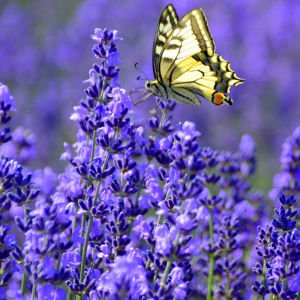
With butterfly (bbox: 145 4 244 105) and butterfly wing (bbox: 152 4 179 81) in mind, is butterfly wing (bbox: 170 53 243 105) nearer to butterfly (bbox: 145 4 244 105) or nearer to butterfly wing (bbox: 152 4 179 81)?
butterfly (bbox: 145 4 244 105)

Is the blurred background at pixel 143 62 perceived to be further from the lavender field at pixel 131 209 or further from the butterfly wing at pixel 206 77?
the butterfly wing at pixel 206 77

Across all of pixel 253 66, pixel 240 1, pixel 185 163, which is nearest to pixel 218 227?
pixel 185 163

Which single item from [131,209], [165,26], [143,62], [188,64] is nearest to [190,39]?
[165,26]

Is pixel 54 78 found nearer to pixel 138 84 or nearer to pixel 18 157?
pixel 138 84

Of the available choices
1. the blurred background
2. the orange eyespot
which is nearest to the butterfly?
the orange eyespot

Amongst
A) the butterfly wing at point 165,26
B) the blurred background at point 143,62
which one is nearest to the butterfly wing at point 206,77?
the butterfly wing at point 165,26
